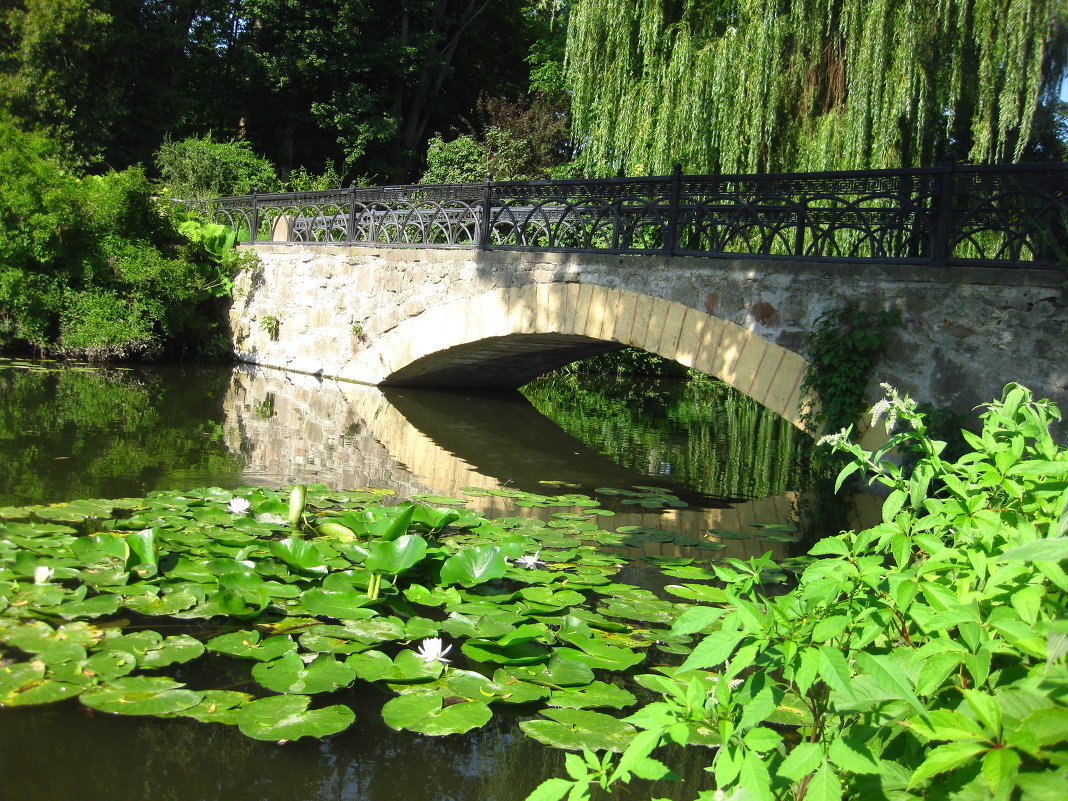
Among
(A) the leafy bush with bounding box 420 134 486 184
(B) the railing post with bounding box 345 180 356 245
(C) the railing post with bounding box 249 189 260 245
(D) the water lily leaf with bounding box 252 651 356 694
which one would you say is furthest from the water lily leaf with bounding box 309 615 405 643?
(A) the leafy bush with bounding box 420 134 486 184

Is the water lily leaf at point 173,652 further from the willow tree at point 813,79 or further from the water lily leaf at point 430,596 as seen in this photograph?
the willow tree at point 813,79

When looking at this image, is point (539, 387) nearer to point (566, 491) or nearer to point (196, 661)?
point (566, 491)

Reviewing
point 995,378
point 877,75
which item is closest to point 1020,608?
point 995,378

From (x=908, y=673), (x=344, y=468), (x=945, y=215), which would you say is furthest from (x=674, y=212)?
(x=908, y=673)

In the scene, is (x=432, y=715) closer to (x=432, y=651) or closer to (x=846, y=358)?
(x=432, y=651)

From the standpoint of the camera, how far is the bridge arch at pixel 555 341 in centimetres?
716

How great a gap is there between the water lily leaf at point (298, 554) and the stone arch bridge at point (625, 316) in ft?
14.5

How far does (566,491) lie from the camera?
6.04 m

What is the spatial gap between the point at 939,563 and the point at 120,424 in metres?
6.66

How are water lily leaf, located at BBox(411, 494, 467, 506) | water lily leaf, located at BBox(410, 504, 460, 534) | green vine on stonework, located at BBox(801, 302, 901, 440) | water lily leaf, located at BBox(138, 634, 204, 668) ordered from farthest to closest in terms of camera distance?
green vine on stonework, located at BBox(801, 302, 901, 440)
water lily leaf, located at BBox(411, 494, 467, 506)
water lily leaf, located at BBox(410, 504, 460, 534)
water lily leaf, located at BBox(138, 634, 204, 668)

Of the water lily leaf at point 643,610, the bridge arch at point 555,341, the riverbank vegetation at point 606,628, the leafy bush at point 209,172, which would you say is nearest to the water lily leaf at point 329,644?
the riverbank vegetation at point 606,628

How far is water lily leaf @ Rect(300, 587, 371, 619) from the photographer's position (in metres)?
3.18

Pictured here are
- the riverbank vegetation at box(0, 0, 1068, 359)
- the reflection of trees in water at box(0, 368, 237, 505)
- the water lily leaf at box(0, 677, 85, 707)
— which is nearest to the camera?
the water lily leaf at box(0, 677, 85, 707)

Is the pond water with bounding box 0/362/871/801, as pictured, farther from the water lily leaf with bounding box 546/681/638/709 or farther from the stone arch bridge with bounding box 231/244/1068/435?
the stone arch bridge with bounding box 231/244/1068/435
